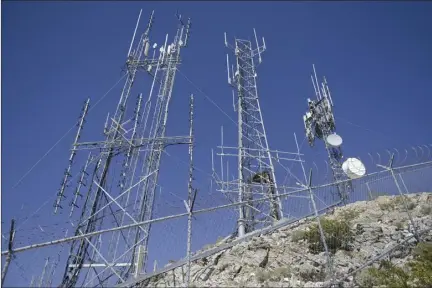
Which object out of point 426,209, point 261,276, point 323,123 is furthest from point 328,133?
point 261,276

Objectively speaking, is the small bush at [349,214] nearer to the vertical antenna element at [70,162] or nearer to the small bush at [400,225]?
the small bush at [400,225]

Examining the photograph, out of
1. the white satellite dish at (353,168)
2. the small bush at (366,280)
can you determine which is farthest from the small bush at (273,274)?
the white satellite dish at (353,168)

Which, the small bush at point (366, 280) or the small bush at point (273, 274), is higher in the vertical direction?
the small bush at point (273, 274)

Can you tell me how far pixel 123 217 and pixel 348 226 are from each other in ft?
24.2

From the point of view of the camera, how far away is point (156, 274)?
865 centimetres

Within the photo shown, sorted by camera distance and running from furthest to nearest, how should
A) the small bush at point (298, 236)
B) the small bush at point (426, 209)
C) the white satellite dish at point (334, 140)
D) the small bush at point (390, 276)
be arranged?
1. the white satellite dish at point (334, 140)
2. the small bush at point (426, 209)
3. the small bush at point (298, 236)
4. the small bush at point (390, 276)

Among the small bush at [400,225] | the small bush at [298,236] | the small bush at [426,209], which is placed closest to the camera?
the small bush at [298,236]

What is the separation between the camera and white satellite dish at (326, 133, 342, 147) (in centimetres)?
1727

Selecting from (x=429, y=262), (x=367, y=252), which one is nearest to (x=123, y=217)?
(x=367, y=252)

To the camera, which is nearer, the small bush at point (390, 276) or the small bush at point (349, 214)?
the small bush at point (390, 276)

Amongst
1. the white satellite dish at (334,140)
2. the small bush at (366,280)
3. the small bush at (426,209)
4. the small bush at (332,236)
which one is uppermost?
the white satellite dish at (334,140)

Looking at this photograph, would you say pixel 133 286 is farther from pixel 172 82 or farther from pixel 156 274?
pixel 172 82

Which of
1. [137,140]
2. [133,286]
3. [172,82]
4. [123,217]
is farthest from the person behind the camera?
[172,82]

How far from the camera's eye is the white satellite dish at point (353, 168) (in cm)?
1495
